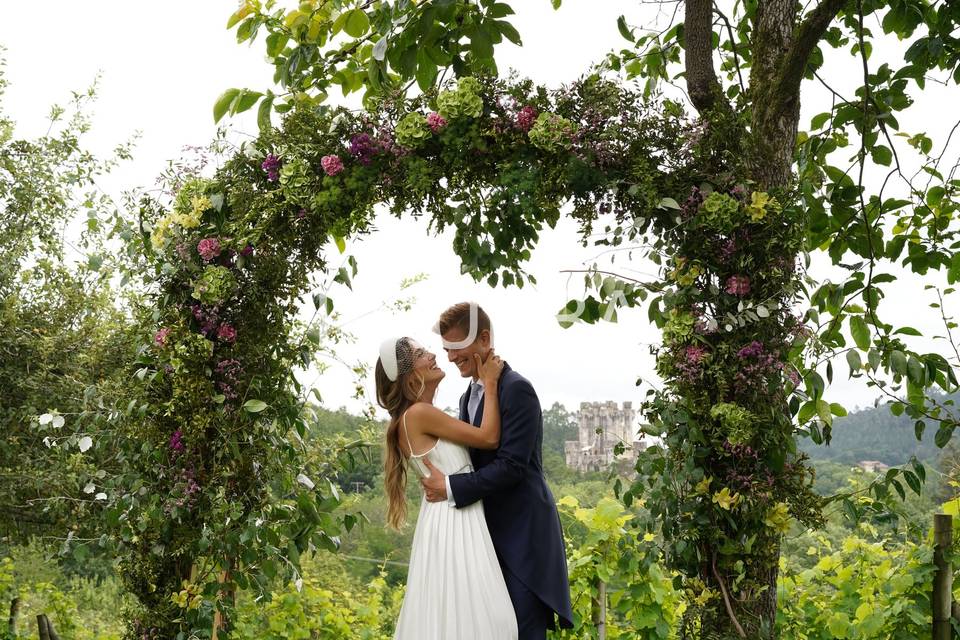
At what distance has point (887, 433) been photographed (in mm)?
9258

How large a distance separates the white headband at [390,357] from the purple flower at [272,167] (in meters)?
0.82

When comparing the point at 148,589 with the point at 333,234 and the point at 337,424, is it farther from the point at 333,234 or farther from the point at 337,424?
the point at 337,424

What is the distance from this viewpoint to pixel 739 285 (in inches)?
120

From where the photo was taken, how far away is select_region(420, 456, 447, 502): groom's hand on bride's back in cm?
312

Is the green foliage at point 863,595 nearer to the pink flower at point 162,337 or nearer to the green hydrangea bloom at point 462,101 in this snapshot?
the green hydrangea bloom at point 462,101

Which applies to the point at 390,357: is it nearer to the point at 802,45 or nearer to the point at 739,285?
the point at 739,285

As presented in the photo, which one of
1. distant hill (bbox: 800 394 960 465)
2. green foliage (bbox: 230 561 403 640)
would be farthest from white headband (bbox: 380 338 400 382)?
distant hill (bbox: 800 394 960 465)

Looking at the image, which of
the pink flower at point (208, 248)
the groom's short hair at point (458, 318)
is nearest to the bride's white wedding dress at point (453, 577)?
the groom's short hair at point (458, 318)

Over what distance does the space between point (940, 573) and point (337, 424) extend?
707 cm

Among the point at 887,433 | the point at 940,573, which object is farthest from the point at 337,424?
the point at 940,573

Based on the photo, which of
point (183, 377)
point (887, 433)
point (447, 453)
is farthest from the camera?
point (887, 433)

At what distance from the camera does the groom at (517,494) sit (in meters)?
3.04

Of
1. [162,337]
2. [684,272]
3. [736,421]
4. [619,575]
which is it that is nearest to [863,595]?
[619,575]

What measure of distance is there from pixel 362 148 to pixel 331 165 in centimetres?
13
